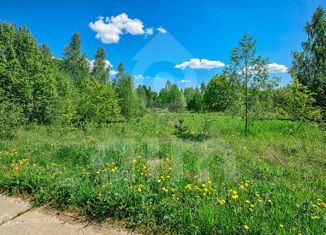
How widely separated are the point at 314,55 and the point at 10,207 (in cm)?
3083

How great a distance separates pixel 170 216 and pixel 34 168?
332 centimetres

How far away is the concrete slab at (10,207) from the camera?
3.24 meters

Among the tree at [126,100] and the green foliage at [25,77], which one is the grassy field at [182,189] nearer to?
the green foliage at [25,77]

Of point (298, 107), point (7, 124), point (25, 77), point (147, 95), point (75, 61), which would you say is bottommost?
point (7, 124)

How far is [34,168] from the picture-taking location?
472cm

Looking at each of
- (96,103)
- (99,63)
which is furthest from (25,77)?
(99,63)

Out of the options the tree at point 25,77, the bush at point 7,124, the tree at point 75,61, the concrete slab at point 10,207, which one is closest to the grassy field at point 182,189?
the concrete slab at point 10,207

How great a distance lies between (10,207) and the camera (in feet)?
11.5

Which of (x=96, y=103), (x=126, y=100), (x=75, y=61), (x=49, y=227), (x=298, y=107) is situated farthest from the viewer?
(x=75, y=61)

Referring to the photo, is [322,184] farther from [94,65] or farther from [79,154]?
[94,65]

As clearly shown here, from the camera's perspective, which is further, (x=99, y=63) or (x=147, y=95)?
(x=147, y=95)

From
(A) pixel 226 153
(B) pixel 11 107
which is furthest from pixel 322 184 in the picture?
(B) pixel 11 107

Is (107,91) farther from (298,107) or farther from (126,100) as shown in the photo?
(298,107)

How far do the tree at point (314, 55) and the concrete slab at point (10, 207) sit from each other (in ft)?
90.9
